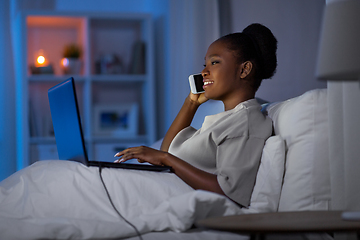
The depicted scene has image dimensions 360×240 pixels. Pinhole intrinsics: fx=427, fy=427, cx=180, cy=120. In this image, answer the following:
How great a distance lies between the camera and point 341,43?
865mm

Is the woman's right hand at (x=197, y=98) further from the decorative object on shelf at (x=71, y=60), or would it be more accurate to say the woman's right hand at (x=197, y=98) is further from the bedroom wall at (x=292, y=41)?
the decorative object on shelf at (x=71, y=60)

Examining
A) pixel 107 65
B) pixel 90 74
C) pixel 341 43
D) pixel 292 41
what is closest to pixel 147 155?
pixel 341 43

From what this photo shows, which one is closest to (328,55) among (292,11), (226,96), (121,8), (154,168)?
(154,168)

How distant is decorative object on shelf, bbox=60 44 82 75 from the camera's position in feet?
12.2

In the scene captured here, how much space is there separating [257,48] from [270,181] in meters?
0.56

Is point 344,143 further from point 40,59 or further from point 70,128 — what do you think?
point 40,59

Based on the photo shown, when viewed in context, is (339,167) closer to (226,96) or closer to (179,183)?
(179,183)

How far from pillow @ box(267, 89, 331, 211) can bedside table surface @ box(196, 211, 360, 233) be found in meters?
0.23

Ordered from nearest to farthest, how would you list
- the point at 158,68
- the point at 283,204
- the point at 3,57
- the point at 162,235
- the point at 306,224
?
1. the point at 306,224
2. the point at 162,235
3. the point at 283,204
4. the point at 3,57
5. the point at 158,68

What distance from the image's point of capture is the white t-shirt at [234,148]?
1.25 meters

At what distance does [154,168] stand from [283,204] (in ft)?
1.28

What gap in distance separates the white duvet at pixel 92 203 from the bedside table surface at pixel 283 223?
0.17 metres

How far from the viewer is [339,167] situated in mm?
1094

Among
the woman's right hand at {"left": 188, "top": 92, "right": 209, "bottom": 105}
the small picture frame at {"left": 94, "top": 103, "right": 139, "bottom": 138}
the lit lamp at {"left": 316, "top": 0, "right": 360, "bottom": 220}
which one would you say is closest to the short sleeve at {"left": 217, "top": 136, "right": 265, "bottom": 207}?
the lit lamp at {"left": 316, "top": 0, "right": 360, "bottom": 220}
